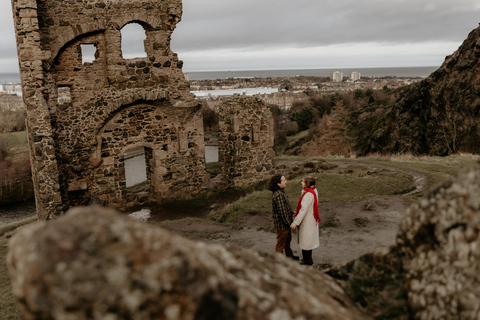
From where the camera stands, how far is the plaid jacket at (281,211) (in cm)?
719

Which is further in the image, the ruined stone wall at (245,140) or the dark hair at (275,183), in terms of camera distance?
the ruined stone wall at (245,140)

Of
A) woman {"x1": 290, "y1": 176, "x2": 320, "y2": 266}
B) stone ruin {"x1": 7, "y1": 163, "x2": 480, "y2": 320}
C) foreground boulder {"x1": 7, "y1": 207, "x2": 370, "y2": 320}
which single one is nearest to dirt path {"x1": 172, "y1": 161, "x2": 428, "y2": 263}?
woman {"x1": 290, "y1": 176, "x2": 320, "y2": 266}

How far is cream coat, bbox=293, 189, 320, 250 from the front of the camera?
6965 mm

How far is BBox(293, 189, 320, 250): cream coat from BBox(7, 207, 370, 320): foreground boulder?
4.80m

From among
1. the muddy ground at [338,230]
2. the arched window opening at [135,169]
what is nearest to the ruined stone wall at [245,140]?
the muddy ground at [338,230]

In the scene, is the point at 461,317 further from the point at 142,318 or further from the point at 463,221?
the point at 142,318

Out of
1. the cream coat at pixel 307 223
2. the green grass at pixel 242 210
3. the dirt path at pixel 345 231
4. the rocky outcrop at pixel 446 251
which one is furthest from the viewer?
the green grass at pixel 242 210

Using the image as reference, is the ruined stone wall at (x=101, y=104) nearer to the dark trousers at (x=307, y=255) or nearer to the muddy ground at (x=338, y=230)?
the muddy ground at (x=338, y=230)

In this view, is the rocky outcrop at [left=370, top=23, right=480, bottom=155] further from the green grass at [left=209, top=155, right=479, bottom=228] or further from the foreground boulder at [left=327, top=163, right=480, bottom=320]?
the foreground boulder at [left=327, top=163, right=480, bottom=320]

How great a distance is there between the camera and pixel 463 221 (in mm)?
2387

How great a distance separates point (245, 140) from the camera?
16.9 m

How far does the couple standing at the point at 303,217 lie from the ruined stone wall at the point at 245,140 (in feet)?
31.0

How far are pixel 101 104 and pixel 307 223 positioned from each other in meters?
10.2

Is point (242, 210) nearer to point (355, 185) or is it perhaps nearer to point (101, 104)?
point (355, 185)
